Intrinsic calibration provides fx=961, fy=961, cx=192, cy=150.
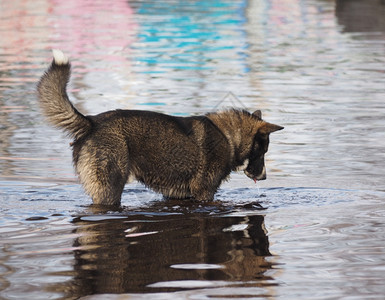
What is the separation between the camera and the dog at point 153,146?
841 centimetres

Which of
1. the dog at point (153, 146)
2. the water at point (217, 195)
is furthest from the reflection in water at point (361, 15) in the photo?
the dog at point (153, 146)

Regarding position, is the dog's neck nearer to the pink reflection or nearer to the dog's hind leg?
the dog's hind leg

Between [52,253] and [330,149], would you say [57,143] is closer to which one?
[330,149]

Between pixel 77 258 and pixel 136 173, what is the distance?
1996 millimetres

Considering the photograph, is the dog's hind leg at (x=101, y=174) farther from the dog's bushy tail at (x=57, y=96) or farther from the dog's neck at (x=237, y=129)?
the dog's neck at (x=237, y=129)

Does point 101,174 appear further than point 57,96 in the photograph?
Yes

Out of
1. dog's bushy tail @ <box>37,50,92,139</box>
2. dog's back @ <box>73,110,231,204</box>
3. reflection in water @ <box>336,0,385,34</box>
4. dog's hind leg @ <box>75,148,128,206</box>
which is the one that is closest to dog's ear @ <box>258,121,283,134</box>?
dog's back @ <box>73,110,231,204</box>

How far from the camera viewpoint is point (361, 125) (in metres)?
13.5

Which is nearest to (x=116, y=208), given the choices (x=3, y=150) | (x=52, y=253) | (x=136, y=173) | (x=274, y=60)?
(x=136, y=173)

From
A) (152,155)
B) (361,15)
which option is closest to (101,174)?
(152,155)

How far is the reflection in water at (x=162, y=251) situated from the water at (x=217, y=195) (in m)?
0.02

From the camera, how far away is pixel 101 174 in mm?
8531

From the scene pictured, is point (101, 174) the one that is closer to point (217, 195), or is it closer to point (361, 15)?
point (217, 195)

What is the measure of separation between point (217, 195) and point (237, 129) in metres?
0.70
